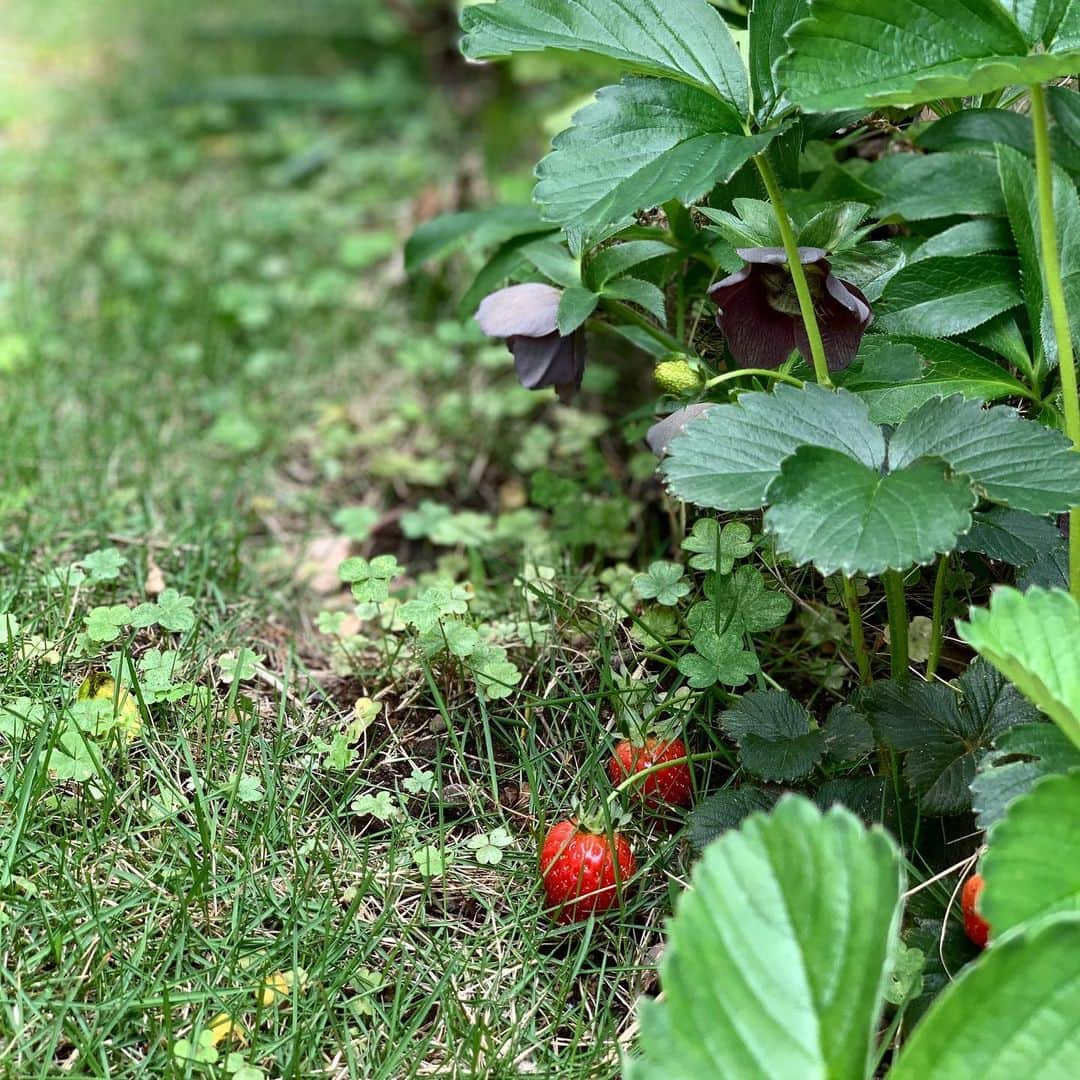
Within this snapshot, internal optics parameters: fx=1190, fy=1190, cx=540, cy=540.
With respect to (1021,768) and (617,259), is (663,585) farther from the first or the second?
(1021,768)

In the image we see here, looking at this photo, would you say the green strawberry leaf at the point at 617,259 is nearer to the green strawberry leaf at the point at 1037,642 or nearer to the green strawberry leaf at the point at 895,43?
the green strawberry leaf at the point at 895,43

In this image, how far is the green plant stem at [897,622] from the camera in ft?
4.20

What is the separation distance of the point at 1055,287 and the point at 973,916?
614mm

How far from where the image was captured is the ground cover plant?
0.95m

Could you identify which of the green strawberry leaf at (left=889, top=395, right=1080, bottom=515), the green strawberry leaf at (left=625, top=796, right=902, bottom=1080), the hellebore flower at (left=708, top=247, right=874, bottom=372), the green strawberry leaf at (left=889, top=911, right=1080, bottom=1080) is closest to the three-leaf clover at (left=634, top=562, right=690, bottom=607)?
the hellebore flower at (left=708, top=247, right=874, bottom=372)

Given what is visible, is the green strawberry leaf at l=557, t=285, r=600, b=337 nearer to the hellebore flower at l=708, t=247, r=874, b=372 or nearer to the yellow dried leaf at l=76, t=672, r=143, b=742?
the hellebore flower at l=708, t=247, r=874, b=372

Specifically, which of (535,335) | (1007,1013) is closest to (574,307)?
(535,335)

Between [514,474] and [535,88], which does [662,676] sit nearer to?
[514,474]

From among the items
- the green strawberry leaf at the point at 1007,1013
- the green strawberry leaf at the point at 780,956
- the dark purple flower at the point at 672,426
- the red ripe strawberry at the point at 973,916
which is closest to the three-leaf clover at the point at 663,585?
the dark purple flower at the point at 672,426

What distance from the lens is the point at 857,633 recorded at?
1341 mm

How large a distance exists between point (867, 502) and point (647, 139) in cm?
44

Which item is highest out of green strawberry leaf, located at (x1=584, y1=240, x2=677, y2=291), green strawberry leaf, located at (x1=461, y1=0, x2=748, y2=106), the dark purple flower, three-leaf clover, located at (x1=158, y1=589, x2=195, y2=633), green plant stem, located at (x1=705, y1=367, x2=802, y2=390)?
green strawberry leaf, located at (x1=461, y1=0, x2=748, y2=106)

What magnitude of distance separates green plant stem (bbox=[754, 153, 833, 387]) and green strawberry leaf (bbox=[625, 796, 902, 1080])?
1.76 feet

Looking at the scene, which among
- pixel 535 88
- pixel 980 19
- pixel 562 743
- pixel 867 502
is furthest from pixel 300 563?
pixel 535 88
